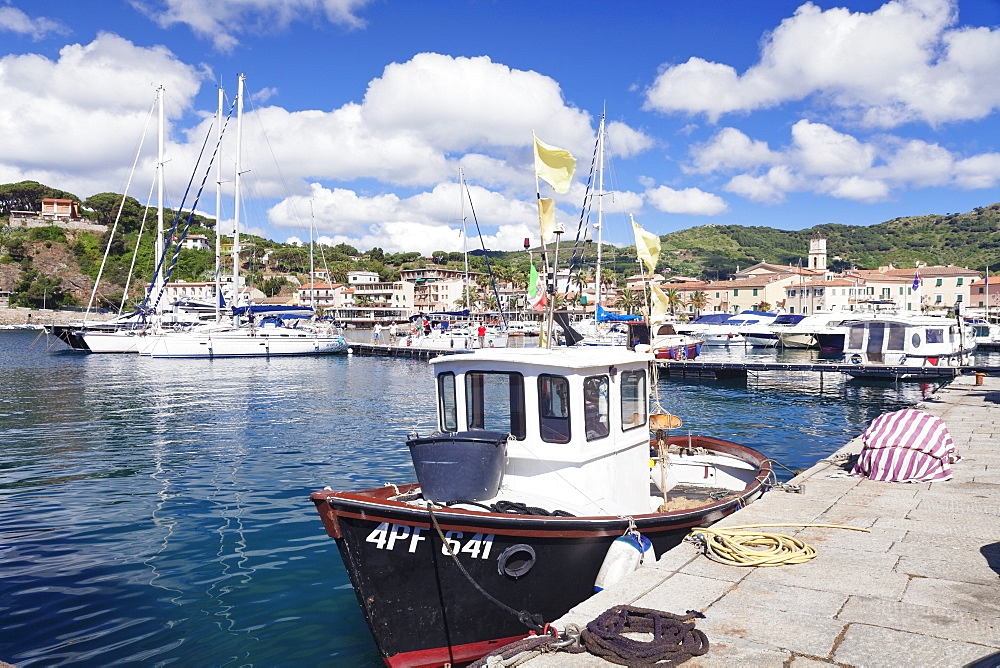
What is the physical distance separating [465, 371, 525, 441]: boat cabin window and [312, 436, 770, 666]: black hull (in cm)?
145

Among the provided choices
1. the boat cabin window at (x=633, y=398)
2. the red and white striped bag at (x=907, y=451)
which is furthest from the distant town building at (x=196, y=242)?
the red and white striped bag at (x=907, y=451)

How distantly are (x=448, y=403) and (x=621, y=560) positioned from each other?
296 cm

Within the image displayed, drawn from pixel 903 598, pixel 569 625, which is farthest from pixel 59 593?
pixel 903 598

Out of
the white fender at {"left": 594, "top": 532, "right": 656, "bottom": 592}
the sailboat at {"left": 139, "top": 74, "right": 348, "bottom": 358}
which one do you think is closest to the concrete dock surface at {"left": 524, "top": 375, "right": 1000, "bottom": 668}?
the white fender at {"left": 594, "top": 532, "right": 656, "bottom": 592}

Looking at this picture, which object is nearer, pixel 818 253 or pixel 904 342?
pixel 904 342

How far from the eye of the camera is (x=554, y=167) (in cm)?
1051

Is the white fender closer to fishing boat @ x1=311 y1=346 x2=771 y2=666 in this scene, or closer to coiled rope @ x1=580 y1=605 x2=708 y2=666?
fishing boat @ x1=311 y1=346 x2=771 y2=666

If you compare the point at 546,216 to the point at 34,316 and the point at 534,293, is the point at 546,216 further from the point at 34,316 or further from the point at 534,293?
the point at 34,316

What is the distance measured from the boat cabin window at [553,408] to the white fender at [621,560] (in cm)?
133

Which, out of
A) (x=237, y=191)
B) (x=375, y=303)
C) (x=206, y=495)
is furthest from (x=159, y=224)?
(x=375, y=303)

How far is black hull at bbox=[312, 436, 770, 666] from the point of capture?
23.9 feet

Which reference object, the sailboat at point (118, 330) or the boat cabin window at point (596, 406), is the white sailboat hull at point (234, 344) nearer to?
the sailboat at point (118, 330)

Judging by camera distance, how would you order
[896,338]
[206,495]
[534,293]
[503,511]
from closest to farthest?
[503,511]
[206,495]
[534,293]
[896,338]

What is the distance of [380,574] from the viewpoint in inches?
290
